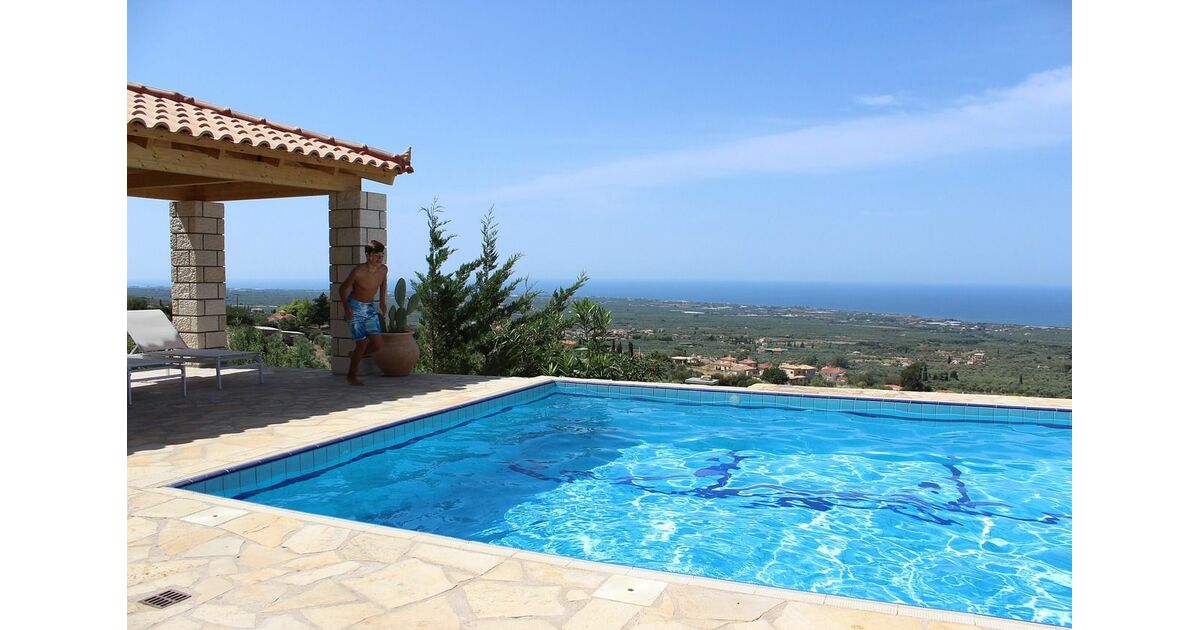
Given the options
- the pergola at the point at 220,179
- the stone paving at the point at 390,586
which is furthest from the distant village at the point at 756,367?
the stone paving at the point at 390,586

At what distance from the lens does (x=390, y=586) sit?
3268 millimetres

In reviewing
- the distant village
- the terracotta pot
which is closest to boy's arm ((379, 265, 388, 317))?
the terracotta pot

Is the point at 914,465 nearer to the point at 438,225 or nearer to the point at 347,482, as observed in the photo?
the point at 347,482

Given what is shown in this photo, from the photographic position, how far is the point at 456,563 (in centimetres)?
353

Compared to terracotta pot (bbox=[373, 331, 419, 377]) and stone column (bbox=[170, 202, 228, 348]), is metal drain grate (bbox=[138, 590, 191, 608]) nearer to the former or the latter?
terracotta pot (bbox=[373, 331, 419, 377])

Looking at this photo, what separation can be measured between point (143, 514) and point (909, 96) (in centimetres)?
3334

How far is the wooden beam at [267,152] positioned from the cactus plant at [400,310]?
147 cm

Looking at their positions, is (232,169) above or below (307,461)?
above

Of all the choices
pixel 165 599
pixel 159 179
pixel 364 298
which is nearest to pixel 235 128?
pixel 159 179

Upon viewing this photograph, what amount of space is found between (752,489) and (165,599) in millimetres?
4323

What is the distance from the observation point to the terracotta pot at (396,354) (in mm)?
9961

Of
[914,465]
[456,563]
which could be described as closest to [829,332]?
[914,465]

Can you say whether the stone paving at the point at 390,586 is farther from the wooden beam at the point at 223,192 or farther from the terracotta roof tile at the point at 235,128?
the wooden beam at the point at 223,192

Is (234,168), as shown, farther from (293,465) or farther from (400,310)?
(293,465)
